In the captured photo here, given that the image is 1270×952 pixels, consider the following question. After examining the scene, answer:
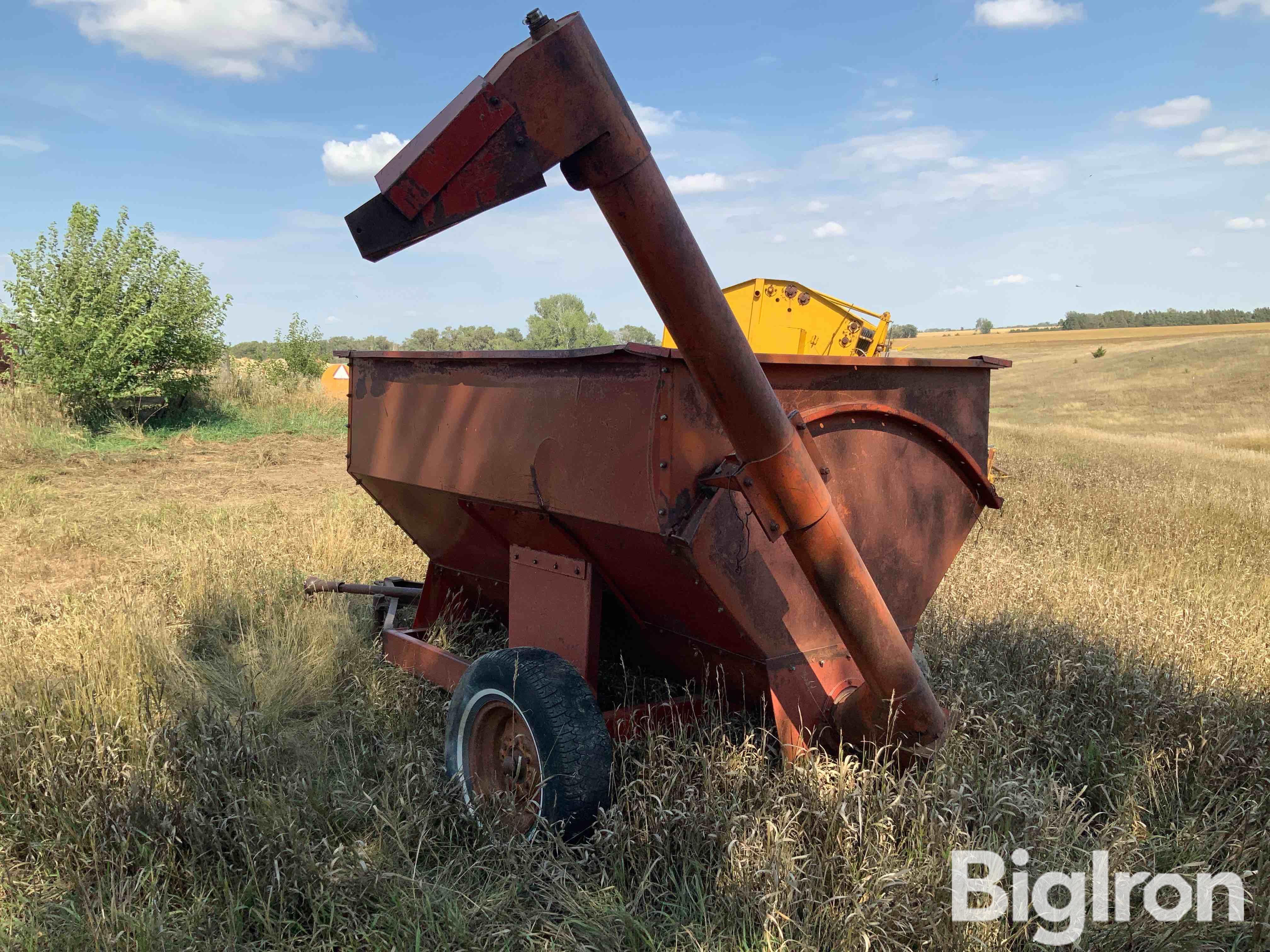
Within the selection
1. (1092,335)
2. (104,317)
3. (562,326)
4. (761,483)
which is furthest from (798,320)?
(1092,335)

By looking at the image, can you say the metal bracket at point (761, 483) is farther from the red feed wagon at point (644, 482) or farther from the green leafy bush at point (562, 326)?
the green leafy bush at point (562, 326)

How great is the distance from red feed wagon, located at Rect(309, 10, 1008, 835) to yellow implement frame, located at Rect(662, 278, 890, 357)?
4208 mm

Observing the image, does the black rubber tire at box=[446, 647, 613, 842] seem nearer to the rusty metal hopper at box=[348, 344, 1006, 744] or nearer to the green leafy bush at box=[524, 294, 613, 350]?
the rusty metal hopper at box=[348, 344, 1006, 744]

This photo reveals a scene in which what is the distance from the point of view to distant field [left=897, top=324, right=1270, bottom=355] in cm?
6450

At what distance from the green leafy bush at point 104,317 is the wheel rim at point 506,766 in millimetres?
13465

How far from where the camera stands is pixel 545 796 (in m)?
2.89

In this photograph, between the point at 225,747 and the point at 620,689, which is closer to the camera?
the point at 225,747

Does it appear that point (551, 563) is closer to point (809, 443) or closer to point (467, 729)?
point (467, 729)

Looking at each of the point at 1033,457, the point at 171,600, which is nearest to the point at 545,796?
the point at 171,600

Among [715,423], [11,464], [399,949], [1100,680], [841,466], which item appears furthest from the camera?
[11,464]

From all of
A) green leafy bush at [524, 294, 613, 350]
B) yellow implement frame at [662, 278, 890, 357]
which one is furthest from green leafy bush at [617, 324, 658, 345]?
yellow implement frame at [662, 278, 890, 357]

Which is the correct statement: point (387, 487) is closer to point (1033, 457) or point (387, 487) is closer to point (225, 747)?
point (225, 747)

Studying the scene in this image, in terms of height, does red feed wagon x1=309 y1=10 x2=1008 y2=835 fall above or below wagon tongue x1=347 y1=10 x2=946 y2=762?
below

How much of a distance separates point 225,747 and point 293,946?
1.11 meters
